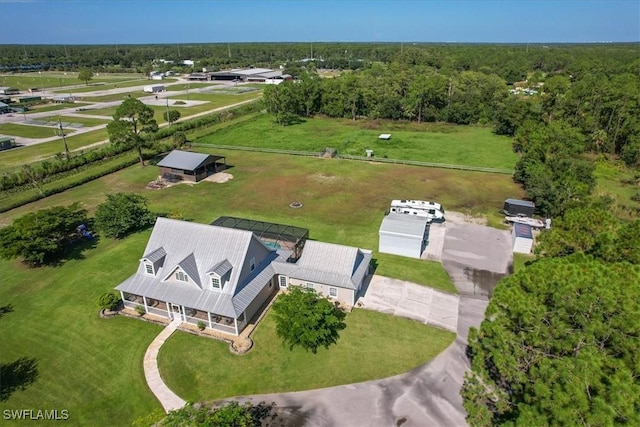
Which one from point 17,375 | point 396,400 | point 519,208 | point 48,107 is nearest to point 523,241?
point 519,208

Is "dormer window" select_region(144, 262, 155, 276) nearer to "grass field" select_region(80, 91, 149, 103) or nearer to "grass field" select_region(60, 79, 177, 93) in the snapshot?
"grass field" select_region(80, 91, 149, 103)

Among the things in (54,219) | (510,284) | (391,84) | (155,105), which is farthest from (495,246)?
(155,105)

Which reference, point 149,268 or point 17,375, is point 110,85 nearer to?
point 149,268

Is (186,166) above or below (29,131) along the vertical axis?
above

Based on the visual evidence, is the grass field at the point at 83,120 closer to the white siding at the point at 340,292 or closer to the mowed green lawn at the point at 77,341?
the mowed green lawn at the point at 77,341

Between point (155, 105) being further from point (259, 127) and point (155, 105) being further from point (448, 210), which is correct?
point (448, 210)
